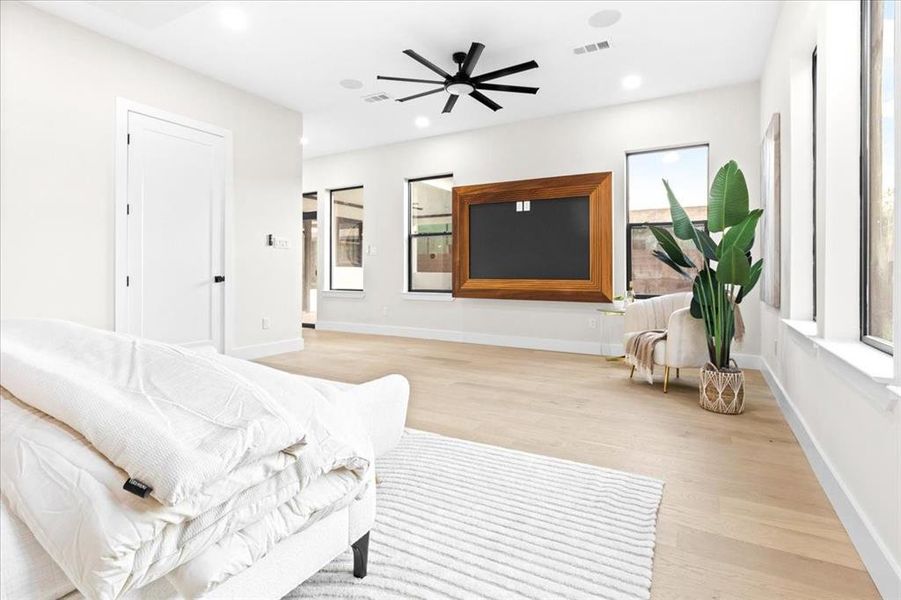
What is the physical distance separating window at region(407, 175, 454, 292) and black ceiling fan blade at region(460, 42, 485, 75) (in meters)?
2.60

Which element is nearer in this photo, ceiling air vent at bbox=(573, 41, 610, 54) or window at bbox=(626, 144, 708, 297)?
ceiling air vent at bbox=(573, 41, 610, 54)

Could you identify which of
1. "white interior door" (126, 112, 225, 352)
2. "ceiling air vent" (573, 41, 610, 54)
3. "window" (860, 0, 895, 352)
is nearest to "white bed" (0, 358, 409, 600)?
"window" (860, 0, 895, 352)

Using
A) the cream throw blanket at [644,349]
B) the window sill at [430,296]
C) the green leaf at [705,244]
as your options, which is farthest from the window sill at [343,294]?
the green leaf at [705,244]

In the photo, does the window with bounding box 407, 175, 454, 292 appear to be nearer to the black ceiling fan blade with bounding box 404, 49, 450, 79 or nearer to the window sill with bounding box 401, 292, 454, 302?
the window sill with bounding box 401, 292, 454, 302

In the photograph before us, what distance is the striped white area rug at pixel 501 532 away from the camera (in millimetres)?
1268

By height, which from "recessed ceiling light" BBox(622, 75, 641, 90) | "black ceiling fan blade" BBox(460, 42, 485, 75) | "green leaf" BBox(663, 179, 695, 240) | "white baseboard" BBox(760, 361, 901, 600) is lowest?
"white baseboard" BBox(760, 361, 901, 600)

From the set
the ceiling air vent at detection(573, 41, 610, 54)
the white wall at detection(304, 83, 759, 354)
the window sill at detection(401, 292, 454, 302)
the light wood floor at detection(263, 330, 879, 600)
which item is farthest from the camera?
the window sill at detection(401, 292, 454, 302)

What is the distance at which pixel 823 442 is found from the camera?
2.08 meters

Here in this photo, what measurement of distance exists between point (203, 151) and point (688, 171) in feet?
16.6

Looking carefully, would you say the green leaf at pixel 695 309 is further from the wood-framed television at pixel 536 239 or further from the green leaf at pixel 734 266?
the wood-framed television at pixel 536 239

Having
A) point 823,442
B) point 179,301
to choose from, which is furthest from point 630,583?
point 179,301

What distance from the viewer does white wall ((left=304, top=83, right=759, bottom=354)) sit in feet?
15.2

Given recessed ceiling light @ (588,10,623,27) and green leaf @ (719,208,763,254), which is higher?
recessed ceiling light @ (588,10,623,27)

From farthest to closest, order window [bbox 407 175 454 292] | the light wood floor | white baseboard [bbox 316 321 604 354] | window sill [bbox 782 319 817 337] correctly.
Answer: window [bbox 407 175 454 292], white baseboard [bbox 316 321 604 354], window sill [bbox 782 319 817 337], the light wood floor
